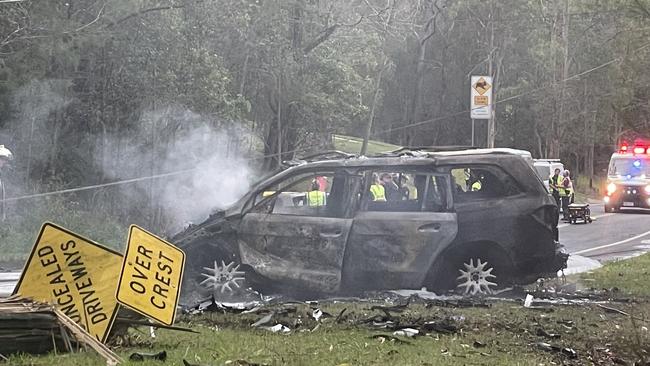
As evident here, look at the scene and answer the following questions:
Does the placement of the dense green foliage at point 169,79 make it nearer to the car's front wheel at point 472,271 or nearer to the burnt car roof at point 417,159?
the burnt car roof at point 417,159

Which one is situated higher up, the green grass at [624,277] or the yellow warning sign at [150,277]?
the yellow warning sign at [150,277]

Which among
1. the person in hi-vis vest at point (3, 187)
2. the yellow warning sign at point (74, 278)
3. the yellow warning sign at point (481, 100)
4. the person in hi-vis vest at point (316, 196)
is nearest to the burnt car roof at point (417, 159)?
the person in hi-vis vest at point (316, 196)

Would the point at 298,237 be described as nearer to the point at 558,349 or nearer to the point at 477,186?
the point at 477,186

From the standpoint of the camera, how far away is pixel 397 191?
11711 mm

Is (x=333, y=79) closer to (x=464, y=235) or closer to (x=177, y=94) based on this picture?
(x=177, y=94)

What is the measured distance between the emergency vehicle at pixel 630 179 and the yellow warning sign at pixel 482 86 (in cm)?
1103

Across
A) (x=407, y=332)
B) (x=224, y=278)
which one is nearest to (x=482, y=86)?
(x=224, y=278)

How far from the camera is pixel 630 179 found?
33406mm

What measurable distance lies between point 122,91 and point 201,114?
202cm

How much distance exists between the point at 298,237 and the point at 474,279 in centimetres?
225

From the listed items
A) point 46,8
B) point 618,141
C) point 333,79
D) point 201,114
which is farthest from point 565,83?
point 46,8

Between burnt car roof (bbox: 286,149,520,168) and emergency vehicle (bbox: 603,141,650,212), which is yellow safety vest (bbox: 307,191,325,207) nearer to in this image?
→ burnt car roof (bbox: 286,149,520,168)

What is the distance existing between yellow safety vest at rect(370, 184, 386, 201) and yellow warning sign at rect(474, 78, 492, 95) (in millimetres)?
13772

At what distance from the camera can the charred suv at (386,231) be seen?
10.9 meters
